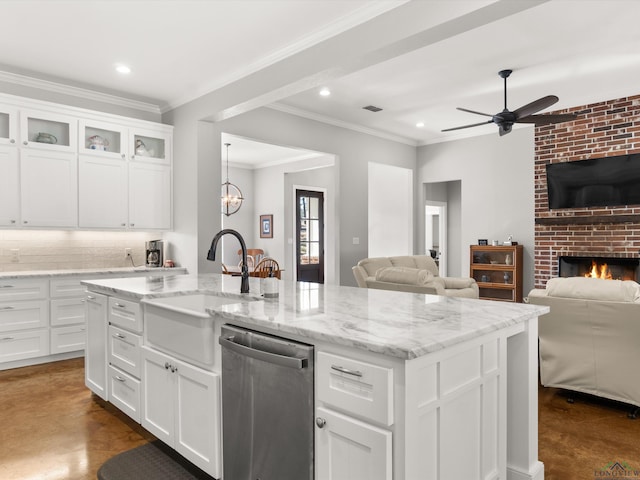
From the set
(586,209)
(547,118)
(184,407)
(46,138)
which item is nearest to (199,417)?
(184,407)

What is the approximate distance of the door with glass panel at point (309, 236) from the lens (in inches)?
346

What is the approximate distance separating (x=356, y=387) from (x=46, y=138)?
4.23m

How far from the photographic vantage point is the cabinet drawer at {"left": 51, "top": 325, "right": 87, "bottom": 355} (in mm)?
4172

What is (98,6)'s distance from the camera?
301 centimetres

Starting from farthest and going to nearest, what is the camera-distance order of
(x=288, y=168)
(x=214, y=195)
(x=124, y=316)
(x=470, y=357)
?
(x=288, y=168), (x=214, y=195), (x=124, y=316), (x=470, y=357)

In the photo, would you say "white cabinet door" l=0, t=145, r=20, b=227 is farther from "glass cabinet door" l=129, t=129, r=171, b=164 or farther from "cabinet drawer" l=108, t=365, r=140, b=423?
"cabinet drawer" l=108, t=365, r=140, b=423

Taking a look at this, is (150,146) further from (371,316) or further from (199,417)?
(371,316)

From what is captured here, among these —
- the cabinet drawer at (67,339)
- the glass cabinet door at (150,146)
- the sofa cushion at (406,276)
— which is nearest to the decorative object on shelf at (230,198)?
the glass cabinet door at (150,146)

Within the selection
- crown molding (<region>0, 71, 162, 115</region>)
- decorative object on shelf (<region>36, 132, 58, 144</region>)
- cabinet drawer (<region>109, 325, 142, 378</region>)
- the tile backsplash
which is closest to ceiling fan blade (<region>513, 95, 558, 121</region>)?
cabinet drawer (<region>109, 325, 142, 378</region>)

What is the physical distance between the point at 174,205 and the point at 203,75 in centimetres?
155

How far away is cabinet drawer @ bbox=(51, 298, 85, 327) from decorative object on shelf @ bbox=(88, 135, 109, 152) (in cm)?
156

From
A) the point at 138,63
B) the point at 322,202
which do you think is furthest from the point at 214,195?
the point at 322,202

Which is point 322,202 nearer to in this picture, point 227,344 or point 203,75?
point 203,75

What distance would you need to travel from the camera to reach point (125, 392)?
2654mm
